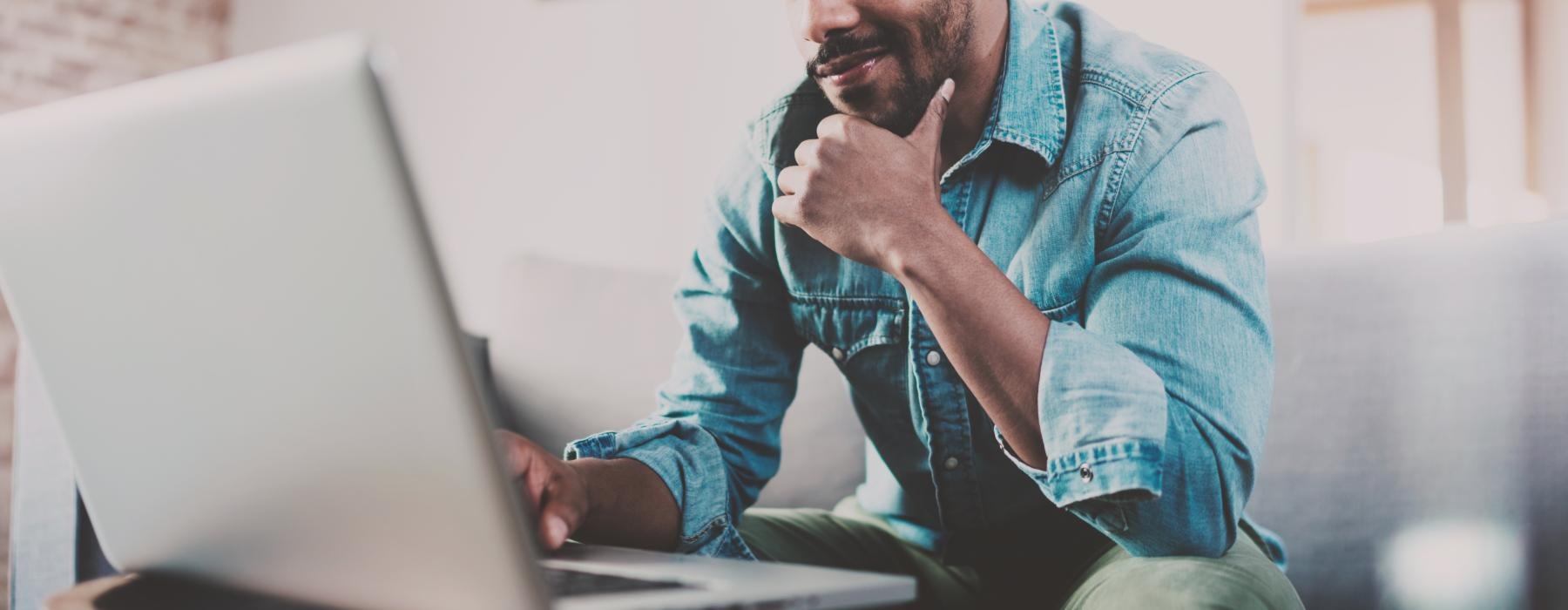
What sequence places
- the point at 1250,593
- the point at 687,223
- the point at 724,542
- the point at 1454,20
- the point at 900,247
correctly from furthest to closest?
the point at 1454,20, the point at 687,223, the point at 724,542, the point at 900,247, the point at 1250,593

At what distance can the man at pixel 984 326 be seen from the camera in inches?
29.9

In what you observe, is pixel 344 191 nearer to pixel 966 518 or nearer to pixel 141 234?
pixel 141 234

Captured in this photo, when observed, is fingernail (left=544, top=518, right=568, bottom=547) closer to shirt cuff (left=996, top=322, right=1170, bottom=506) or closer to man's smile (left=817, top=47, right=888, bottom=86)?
shirt cuff (left=996, top=322, right=1170, bottom=506)

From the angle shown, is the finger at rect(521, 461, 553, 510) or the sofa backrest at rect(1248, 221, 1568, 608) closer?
the finger at rect(521, 461, 553, 510)

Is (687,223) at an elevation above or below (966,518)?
above

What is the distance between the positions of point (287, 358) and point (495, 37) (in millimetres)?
2167

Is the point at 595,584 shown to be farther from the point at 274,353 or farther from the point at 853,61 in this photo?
the point at 853,61

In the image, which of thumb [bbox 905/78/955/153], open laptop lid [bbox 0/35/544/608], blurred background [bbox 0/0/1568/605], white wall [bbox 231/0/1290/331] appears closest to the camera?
open laptop lid [bbox 0/35/544/608]

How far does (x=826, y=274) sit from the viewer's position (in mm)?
1047

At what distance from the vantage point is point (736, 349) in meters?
1.09

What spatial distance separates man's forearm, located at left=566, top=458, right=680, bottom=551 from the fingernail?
99 millimetres

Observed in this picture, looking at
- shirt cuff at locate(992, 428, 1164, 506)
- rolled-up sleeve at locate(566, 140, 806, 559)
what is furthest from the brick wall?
shirt cuff at locate(992, 428, 1164, 506)

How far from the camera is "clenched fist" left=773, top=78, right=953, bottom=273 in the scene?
81cm

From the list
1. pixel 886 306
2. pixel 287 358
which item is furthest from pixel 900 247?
pixel 287 358
